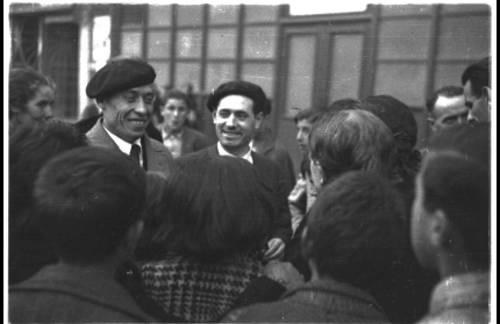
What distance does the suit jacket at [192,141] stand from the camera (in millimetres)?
2588

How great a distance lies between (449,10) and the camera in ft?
8.09

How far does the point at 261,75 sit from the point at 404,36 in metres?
0.61

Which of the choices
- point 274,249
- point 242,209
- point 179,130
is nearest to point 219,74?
point 179,130

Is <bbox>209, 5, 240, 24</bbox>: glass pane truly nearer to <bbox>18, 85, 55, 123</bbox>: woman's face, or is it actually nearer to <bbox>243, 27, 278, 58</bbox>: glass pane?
<bbox>243, 27, 278, 58</bbox>: glass pane

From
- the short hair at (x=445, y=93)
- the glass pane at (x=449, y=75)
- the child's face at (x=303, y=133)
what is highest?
the glass pane at (x=449, y=75)

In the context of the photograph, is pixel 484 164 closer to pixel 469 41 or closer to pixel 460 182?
pixel 460 182

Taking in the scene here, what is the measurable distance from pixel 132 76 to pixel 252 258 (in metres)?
0.94

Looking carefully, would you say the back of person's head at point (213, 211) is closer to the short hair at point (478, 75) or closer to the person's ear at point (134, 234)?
the person's ear at point (134, 234)

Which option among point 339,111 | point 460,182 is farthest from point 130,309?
point 460,182

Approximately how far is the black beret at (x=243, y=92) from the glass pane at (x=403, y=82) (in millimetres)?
487

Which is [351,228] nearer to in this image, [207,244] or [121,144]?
[207,244]

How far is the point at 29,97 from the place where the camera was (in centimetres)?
256

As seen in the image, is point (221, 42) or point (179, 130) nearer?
point (221, 42)

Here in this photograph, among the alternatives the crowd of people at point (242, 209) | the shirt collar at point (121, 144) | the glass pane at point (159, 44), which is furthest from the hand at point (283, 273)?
the glass pane at point (159, 44)
